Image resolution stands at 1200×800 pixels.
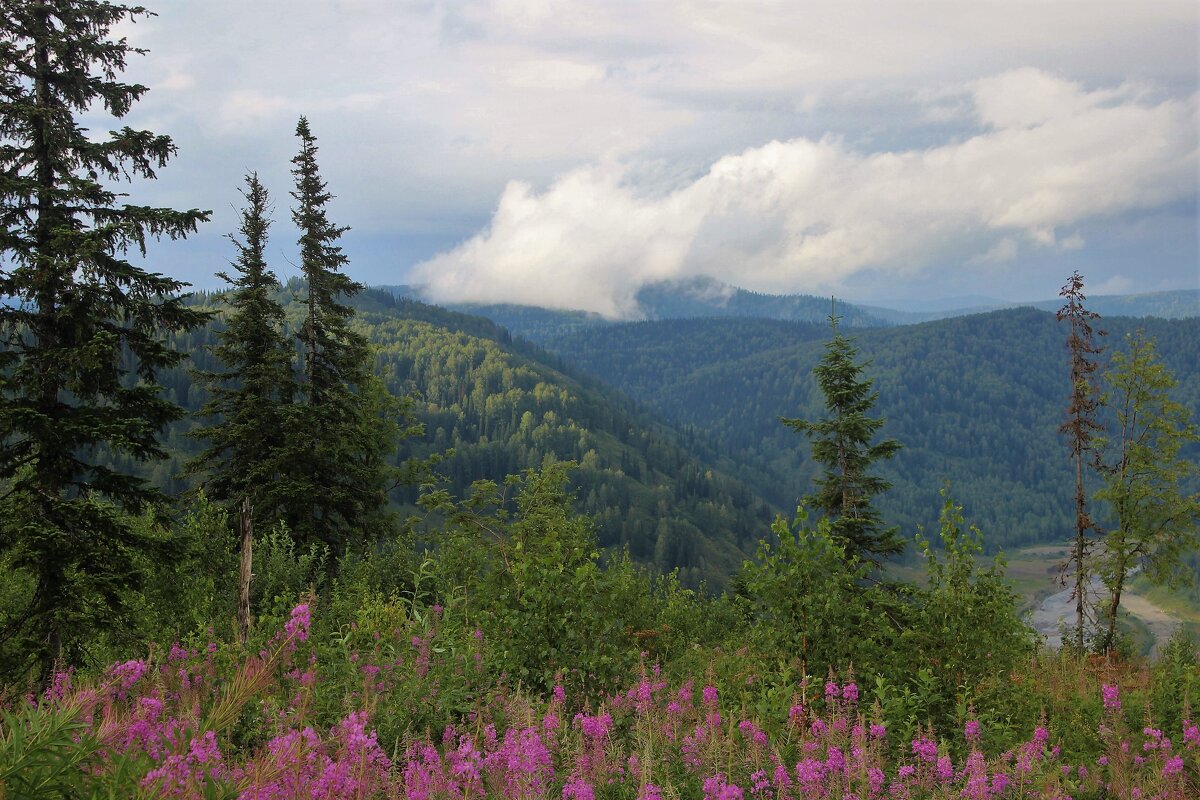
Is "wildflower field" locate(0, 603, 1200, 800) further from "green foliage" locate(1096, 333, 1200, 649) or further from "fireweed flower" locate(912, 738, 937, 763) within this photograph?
"green foliage" locate(1096, 333, 1200, 649)

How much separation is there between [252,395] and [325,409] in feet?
6.79

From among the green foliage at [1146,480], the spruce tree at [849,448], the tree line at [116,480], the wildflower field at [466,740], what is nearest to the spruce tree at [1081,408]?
the green foliage at [1146,480]

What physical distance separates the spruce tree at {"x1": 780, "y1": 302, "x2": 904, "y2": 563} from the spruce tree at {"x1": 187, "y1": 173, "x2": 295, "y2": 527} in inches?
663

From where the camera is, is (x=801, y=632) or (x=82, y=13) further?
(x=82, y=13)

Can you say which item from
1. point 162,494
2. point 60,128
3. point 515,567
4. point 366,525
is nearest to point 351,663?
point 515,567

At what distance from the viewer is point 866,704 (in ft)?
19.6

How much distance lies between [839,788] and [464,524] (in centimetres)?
1286

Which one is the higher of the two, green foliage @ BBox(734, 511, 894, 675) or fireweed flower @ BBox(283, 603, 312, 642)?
fireweed flower @ BBox(283, 603, 312, 642)

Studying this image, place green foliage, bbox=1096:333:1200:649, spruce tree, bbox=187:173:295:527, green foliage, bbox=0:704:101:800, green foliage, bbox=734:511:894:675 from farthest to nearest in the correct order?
green foliage, bbox=1096:333:1200:649
spruce tree, bbox=187:173:295:527
green foliage, bbox=734:511:894:675
green foliage, bbox=0:704:101:800

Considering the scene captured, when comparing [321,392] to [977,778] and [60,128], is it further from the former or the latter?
[977,778]

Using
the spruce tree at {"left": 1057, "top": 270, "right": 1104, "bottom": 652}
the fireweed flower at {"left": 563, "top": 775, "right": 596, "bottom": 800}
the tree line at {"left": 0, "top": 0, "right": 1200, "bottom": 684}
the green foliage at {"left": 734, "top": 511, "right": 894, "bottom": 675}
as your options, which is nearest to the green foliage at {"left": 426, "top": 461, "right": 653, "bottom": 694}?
the tree line at {"left": 0, "top": 0, "right": 1200, "bottom": 684}

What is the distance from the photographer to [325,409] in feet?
71.6

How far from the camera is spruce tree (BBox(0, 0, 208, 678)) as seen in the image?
959 centimetres

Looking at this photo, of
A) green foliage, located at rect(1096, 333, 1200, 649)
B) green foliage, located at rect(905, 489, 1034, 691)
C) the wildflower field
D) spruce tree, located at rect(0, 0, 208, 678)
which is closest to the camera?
the wildflower field
